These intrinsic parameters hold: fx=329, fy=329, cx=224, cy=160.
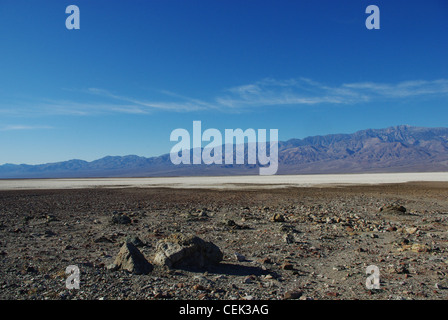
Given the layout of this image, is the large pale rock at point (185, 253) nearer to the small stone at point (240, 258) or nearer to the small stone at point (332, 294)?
the small stone at point (240, 258)

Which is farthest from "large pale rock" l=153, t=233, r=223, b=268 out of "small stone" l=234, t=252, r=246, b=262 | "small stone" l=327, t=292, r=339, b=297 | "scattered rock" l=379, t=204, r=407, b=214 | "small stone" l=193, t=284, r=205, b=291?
"scattered rock" l=379, t=204, r=407, b=214

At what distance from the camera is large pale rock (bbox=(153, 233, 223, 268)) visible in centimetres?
601

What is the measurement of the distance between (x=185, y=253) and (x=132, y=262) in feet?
3.13

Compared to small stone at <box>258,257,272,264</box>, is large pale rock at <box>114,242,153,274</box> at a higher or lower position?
higher

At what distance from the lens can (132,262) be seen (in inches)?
228

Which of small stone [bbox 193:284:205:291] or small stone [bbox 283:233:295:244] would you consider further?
small stone [bbox 283:233:295:244]

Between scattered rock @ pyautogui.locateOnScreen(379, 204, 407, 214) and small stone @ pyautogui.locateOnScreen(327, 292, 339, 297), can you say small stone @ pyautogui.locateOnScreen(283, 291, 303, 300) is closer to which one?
small stone @ pyautogui.locateOnScreen(327, 292, 339, 297)

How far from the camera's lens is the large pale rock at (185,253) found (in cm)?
601

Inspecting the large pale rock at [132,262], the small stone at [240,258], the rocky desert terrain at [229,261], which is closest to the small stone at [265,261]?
the rocky desert terrain at [229,261]

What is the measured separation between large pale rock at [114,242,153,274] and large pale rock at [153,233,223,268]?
31cm

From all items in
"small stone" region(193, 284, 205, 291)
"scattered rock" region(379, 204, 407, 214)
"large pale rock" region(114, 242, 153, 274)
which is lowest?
"scattered rock" region(379, 204, 407, 214)

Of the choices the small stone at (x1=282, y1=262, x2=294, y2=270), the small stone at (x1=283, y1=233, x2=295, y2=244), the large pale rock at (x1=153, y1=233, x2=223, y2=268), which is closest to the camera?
the large pale rock at (x1=153, y1=233, x2=223, y2=268)

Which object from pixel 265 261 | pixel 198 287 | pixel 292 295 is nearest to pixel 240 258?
pixel 265 261
